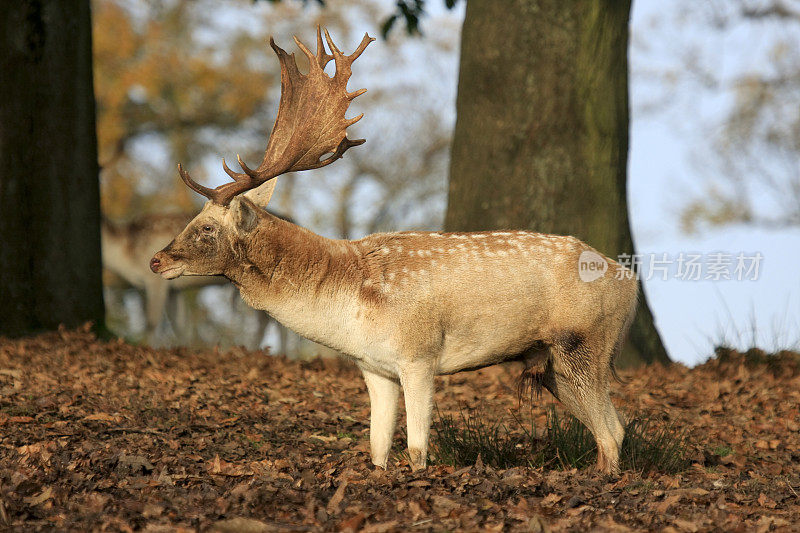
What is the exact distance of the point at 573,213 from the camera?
1022 centimetres

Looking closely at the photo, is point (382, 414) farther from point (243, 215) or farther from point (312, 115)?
point (312, 115)

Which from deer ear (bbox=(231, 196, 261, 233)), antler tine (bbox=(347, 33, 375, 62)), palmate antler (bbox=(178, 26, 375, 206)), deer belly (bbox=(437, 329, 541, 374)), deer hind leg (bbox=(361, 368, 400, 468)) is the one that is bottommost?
deer hind leg (bbox=(361, 368, 400, 468))

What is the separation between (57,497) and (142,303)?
16.4 meters

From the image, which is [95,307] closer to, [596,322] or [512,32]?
[512,32]

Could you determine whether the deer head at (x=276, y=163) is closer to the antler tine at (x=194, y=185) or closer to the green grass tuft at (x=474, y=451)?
the antler tine at (x=194, y=185)

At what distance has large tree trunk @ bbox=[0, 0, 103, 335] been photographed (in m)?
10.7

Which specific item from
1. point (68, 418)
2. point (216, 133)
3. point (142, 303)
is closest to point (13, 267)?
point (68, 418)

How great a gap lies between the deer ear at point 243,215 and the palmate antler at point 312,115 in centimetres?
42

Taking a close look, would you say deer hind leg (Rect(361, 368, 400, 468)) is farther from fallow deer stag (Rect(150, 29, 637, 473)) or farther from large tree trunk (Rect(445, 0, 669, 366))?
large tree trunk (Rect(445, 0, 669, 366))

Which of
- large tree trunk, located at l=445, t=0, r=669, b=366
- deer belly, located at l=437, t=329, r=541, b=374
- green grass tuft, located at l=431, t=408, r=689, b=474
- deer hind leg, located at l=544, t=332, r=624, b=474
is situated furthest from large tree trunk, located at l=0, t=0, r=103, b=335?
deer hind leg, located at l=544, t=332, r=624, b=474

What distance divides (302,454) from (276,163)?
220cm

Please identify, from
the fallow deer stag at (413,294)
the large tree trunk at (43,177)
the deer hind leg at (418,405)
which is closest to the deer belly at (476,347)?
the fallow deer stag at (413,294)

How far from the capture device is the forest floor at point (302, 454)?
4797mm

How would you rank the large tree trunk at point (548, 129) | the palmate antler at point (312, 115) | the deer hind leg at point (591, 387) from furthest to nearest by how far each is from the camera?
1. the large tree trunk at point (548, 129)
2. the palmate antler at point (312, 115)
3. the deer hind leg at point (591, 387)
